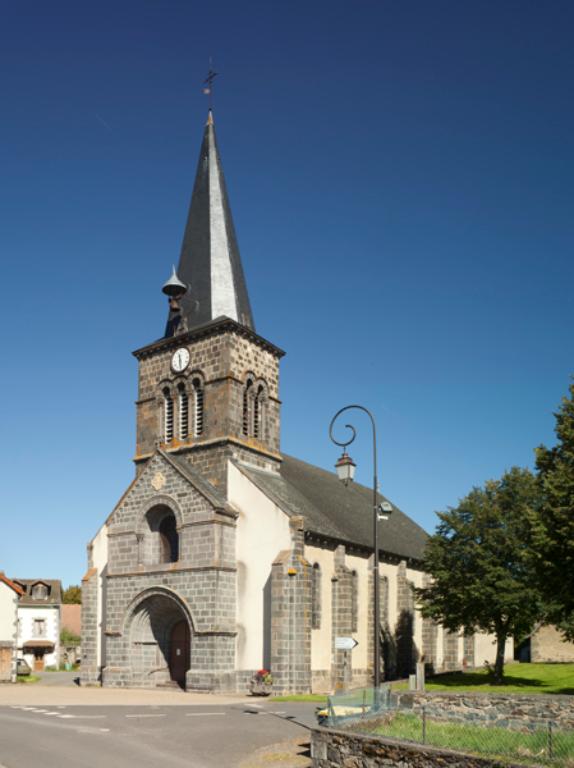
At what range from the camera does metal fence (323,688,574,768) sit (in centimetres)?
1241

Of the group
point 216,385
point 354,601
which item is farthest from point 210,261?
point 354,601

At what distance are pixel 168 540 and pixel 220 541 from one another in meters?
3.96

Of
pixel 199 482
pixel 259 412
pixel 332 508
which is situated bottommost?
pixel 332 508

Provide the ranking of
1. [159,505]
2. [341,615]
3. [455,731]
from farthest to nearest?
1. [159,505]
2. [341,615]
3. [455,731]

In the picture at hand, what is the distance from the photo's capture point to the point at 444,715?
17.0m

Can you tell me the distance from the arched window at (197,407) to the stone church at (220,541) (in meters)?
0.06

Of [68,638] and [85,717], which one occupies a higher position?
[85,717]

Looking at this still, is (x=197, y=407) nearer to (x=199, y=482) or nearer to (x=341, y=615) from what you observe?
(x=199, y=482)

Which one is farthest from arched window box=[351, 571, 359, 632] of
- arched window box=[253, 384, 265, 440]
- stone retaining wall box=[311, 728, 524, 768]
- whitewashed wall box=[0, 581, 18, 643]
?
whitewashed wall box=[0, 581, 18, 643]

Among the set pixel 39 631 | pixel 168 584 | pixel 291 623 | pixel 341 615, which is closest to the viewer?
pixel 291 623

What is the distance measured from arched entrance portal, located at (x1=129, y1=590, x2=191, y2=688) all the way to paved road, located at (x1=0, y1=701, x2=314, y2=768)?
27.9ft

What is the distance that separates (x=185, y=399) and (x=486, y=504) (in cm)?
1482

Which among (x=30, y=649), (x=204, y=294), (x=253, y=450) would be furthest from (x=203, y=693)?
(x=30, y=649)

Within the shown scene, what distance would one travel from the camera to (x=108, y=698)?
91.6ft
